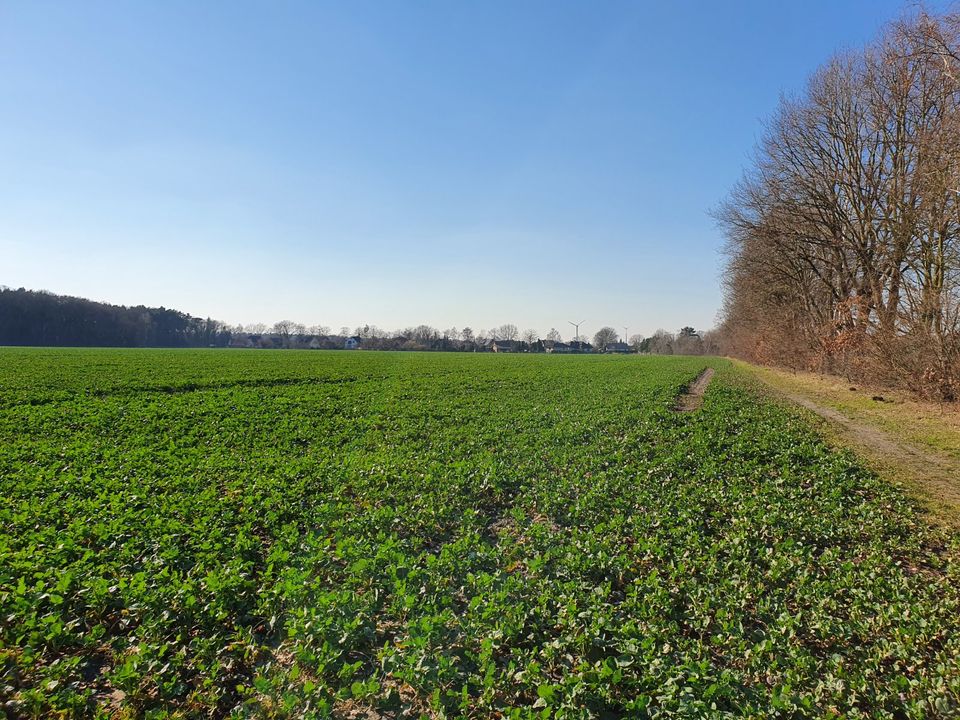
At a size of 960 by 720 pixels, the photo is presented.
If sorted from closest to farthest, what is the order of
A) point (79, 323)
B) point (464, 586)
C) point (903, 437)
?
1. point (464, 586)
2. point (903, 437)
3. point (79, 323)

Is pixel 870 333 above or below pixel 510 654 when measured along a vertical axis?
above

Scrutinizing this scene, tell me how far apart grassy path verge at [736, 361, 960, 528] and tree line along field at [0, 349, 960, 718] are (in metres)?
0.82

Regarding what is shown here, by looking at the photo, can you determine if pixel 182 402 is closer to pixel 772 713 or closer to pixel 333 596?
pixel 333 596

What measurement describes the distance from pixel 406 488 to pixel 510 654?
490cm

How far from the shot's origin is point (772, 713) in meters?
3.59

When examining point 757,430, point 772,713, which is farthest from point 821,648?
point 757,430

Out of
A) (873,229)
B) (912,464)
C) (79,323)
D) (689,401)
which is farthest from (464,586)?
(79,323)

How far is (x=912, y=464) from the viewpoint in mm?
11445

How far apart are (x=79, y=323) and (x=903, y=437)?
145762 mm

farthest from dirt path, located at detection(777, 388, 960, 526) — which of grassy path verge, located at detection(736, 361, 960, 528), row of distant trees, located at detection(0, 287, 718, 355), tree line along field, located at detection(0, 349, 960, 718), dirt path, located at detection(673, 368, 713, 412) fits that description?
row of distant trees, located at detection(0, 287, 718, 355)

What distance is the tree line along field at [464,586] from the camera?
3818mm

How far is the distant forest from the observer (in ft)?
350

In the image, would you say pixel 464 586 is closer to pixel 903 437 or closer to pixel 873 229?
pixel 903 437

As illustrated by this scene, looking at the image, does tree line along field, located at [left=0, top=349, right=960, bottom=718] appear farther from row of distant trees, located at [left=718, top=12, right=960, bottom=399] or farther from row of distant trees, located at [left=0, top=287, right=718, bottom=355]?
row of distant trees, located at [left=0, top=287, right=718, bottom=355]
